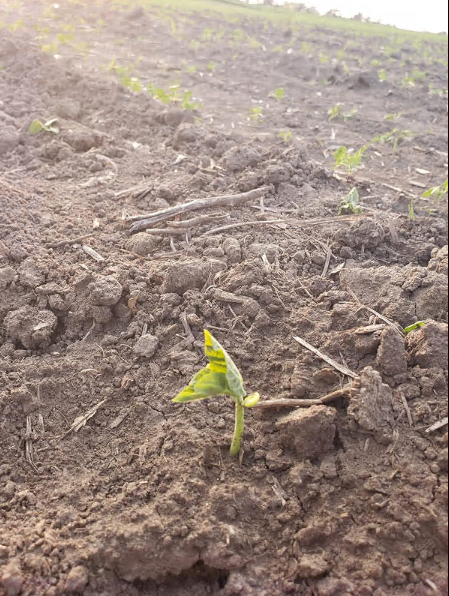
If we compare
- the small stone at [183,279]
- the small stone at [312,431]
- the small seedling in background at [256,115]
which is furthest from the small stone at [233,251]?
the small seedling in background at [256,115]

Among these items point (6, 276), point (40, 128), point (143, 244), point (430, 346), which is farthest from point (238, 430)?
point (40, 128)

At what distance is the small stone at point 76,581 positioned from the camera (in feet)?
4.78

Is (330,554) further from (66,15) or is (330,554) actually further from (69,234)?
(66,15)

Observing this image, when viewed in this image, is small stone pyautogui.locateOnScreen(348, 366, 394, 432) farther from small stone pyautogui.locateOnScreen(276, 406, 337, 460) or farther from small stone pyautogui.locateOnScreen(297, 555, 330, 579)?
small stone pyautogui.locateOnScreen(297, 555, 330, 579)

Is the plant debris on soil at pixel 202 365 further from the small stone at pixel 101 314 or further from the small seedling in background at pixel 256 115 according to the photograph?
the small seedling in background at pixel 256 115

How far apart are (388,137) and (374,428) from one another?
450 cm

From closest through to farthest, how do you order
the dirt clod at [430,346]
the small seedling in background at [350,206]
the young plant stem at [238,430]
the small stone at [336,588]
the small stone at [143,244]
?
the small stone at [336,588] → the young plant stem at [238,430] → the dirt clod at [430,346] → the small stone at [143,244] → the small seedling in background at [350,206]

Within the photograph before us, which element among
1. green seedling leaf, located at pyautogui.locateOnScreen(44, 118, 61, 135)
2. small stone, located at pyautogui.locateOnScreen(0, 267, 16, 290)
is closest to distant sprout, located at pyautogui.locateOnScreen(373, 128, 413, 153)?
green seedling leaf, located at pyautogui.locateOnScreen(44, 118, 61, 135)

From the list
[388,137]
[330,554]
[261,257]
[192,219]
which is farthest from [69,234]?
[388,137]

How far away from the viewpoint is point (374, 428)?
1.62m

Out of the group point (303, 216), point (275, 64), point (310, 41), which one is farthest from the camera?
point (310, 41)

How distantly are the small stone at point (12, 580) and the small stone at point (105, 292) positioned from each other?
1118 millimetres

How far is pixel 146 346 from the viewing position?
2.12 meters

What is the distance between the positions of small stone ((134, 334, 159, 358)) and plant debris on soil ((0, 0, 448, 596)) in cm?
1
